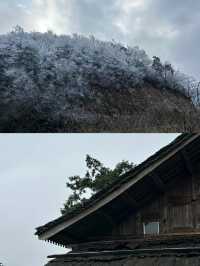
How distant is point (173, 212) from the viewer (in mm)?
12820

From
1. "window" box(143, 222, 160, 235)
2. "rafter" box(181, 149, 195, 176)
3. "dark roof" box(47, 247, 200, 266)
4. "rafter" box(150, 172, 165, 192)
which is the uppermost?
"rafter" box(181, 149, 195, 176)

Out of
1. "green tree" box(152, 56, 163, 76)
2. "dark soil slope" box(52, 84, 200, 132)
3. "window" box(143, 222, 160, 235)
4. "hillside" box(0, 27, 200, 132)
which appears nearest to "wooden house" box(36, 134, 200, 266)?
"window" box(143, 222, 160, 235)

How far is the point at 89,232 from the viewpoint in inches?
516

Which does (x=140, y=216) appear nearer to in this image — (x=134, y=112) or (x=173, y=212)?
(x=173, y=212)

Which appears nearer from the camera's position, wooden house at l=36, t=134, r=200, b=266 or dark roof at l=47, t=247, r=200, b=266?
dark roof at l=47, t=247, r=200, b=266

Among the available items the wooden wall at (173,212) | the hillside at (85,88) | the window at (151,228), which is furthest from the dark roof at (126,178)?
the hillside at (85,88)

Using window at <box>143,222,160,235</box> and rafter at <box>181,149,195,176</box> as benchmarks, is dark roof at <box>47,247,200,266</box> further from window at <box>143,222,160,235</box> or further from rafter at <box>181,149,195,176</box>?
rafter at <box>181,149,195,176</box>

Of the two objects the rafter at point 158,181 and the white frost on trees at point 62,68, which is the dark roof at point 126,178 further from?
the white frost on trees at point 62,68

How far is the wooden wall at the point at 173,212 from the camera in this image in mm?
12625

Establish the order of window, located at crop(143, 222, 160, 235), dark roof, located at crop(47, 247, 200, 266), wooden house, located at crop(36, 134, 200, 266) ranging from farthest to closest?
window, located at crop(143, 222, 160, 235) < wooden house, located at crop(36, 134, 200, 266) < dark roof, located at crop(47, 247, 200, 266)

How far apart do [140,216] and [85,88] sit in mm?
8527

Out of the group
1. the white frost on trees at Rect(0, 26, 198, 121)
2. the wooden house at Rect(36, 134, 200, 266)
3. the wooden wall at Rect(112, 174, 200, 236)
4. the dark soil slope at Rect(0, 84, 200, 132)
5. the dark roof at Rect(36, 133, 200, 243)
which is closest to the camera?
the white frost on trees at Rect(0, 26, 198, 121)

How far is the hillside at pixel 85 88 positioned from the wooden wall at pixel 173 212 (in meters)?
7.49

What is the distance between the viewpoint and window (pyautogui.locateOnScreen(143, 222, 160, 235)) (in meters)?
12.9
